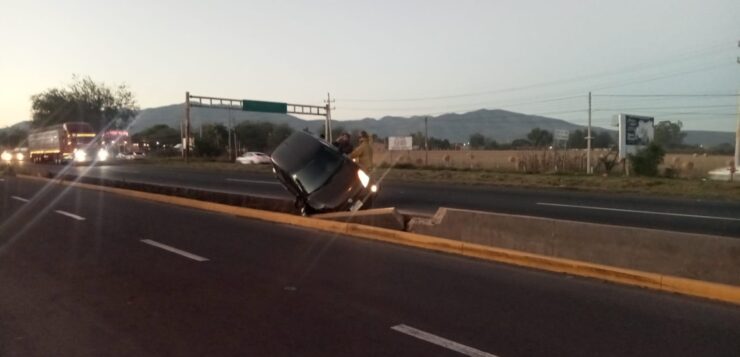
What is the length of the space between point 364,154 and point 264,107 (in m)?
41.2

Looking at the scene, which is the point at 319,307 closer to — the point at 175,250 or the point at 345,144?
the point at 175,250

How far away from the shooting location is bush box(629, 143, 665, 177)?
31.0m

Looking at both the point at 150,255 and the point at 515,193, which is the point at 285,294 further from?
the point at 515,193

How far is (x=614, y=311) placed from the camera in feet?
22.4

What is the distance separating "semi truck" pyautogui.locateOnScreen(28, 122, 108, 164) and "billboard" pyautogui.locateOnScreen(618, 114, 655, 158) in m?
45.9

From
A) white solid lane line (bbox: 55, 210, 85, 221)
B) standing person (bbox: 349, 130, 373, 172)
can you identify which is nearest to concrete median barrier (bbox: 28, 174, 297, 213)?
standing person (bbox: 349, 130, 373, 172)

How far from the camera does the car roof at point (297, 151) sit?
14.1 meters

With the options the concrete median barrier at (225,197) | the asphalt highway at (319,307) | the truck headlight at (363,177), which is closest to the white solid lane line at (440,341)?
the asphalt highway at (319,307)

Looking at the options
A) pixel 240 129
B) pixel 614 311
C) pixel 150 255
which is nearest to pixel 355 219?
pixel 150 255

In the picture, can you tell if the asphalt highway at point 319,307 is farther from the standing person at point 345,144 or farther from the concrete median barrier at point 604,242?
the standing person at point 345,144

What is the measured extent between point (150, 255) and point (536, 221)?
5.84 m

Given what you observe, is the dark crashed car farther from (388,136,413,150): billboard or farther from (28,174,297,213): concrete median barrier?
(388,136,413,150): billboard

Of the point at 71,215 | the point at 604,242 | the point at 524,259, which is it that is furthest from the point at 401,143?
the point at 604,242

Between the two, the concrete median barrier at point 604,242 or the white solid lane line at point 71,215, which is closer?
the concrete median barrier at point 604,242
